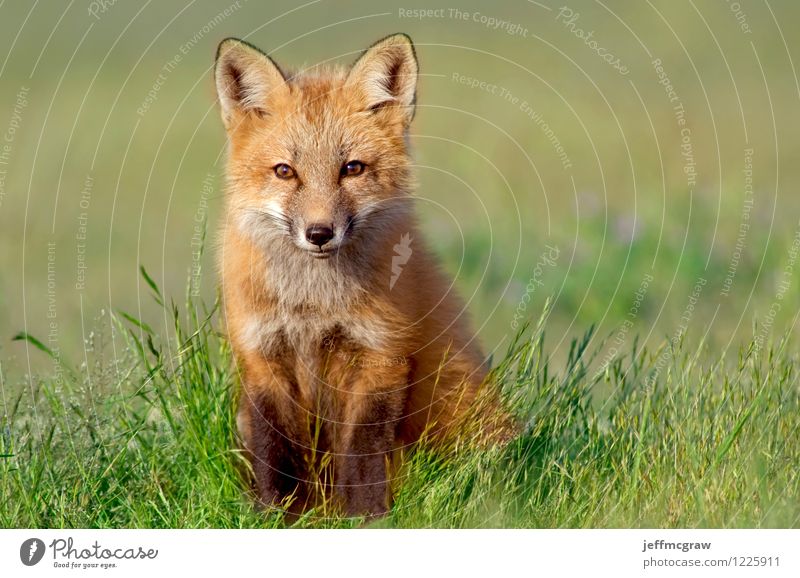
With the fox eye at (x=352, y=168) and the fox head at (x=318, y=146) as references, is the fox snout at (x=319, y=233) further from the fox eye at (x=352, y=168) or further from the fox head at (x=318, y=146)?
the fox eye at (x=352, y=168)

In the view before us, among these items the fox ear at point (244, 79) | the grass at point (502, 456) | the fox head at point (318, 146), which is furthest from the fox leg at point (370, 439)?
the fox ear at point (244, 79)

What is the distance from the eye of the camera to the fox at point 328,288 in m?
4.70

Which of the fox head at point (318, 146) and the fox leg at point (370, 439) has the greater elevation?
the fox head at point (318, 146)

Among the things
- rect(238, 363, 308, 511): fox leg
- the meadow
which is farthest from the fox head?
rect(238, 363, 308, 511): fox leg

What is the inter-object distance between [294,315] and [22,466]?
1385mm

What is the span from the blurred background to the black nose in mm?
2598

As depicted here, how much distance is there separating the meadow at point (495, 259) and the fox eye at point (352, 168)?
0.57 meters

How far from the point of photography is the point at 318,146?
4.70 m

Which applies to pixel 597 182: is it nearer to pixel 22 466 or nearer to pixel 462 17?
pixel 462 17

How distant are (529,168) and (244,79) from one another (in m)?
5.87

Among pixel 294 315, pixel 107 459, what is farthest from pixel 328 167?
pixel 107 459

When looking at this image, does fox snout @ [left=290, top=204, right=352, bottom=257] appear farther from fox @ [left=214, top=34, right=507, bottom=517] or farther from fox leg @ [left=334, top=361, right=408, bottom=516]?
fox leg @ [left=334, top=361, right=408, bottom=516]

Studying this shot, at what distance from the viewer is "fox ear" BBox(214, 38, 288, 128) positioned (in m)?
4.57
